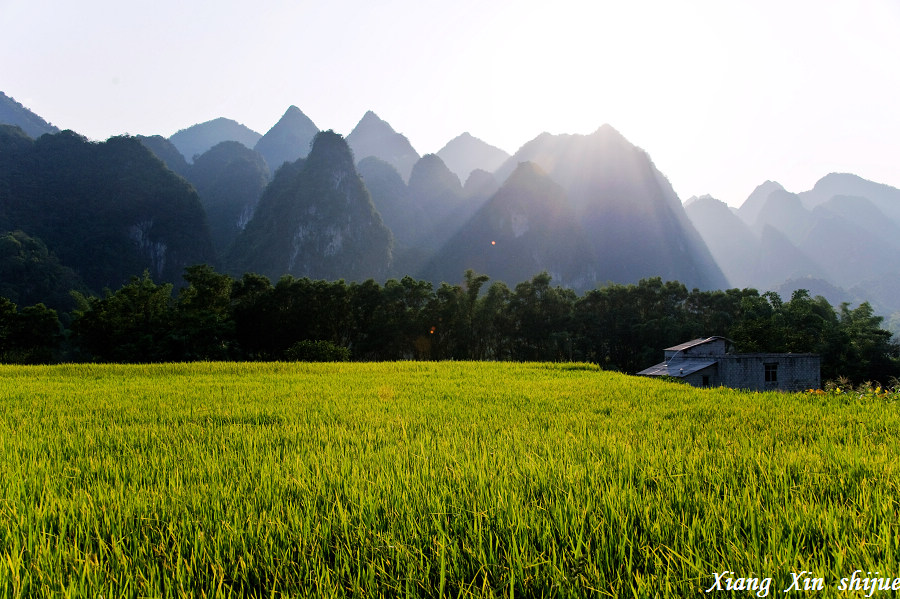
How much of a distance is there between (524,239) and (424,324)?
113 metres

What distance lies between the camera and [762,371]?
26.5 m

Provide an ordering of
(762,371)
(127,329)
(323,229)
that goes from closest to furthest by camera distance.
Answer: (762,371) → (127,329) → (323,229)

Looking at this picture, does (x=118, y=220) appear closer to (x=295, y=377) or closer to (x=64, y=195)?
(x=64, y=195)

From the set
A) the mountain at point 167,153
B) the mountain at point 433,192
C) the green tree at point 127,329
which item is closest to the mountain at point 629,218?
the mountain at point 433,192

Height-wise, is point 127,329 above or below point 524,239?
below

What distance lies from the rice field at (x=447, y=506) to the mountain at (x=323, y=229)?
459ft

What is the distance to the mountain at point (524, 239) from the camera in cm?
14188

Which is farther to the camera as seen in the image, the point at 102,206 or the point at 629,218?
the point at 629,218

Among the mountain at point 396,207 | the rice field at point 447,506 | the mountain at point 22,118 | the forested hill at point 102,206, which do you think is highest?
the mountain at point 22,118

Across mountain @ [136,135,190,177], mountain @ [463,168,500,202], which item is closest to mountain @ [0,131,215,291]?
mountain @ [136,135,190,177]

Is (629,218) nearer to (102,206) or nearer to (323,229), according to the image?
(323,229)

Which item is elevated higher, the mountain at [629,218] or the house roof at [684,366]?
the mountain at [629,218]

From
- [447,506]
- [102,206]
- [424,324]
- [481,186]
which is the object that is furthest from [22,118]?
[447,506]

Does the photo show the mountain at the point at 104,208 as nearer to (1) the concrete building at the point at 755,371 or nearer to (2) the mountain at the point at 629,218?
(1) the concrete building at the point at 755,371
